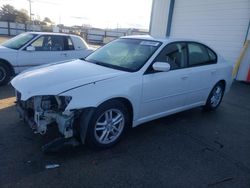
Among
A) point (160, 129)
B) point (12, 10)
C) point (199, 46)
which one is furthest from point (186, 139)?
point (12, 10)

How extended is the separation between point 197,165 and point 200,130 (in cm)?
135

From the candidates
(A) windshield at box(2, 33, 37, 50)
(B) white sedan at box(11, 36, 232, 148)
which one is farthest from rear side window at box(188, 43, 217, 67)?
(A) windshield at box(2, 33, 37, 50)

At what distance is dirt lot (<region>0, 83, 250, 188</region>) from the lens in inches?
112

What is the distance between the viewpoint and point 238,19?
32.8ft

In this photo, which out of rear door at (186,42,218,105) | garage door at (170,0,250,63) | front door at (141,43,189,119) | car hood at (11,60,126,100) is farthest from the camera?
garage door at (170,0,250,63)

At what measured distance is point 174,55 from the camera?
14.0ft

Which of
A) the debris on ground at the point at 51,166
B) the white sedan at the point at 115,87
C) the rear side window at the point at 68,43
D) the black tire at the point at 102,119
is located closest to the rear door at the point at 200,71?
the white sedan at the point at 115,87

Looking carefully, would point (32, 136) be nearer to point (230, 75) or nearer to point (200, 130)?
point (200, 130)

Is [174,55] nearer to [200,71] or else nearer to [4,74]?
[200,71]

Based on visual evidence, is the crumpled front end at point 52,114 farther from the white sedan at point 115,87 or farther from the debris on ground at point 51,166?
the debris on ground at point 51,166

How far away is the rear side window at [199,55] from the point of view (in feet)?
15.2

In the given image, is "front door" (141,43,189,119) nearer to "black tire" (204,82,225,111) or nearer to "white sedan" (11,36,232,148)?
"white sedan" (11,36,232,148)

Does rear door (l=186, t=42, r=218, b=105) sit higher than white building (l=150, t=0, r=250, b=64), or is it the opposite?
white building (l=150, t=0, r=250, b=64)

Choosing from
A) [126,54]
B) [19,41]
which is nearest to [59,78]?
[126,54]
